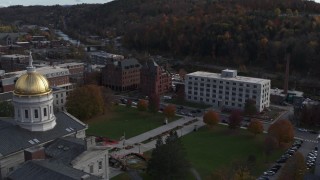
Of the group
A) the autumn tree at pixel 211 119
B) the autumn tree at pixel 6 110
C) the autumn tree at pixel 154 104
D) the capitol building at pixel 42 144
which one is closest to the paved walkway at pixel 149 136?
the autumn tree at pixel 211 119

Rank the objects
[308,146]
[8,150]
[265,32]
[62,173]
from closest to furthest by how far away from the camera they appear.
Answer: [62,173] < [8,150] < [308,146] < [265,32]

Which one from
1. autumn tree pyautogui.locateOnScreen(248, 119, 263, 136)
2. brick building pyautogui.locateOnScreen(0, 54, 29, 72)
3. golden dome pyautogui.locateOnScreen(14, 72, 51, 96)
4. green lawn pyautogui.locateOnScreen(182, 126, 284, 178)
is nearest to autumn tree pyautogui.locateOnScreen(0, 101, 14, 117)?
golden dome pyautogui.locateOnScreen(14, 72, 51, 96)

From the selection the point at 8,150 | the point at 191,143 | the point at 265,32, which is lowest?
the point at 191,143

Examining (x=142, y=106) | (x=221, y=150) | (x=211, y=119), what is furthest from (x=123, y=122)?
(x=221, y=150)

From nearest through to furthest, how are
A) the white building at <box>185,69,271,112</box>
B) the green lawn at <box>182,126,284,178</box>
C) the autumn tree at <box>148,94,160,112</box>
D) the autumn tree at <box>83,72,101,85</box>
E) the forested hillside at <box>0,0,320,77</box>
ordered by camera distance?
the green lawn at <box>182,126,284,178</box> < the autumn tree at <box>148,94,160,112</box> < the white building at <box>185,69,271,112</box> < the autumn tree at <box>83,72,101,85</box> < the forested hillside at <box>0,0,320,77</box>

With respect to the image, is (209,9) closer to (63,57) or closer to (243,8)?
(243,8)

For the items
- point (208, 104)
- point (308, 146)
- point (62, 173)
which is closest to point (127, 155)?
point (62, 173)

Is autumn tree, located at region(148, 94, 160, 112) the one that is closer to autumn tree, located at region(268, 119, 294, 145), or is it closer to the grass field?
the grass field
